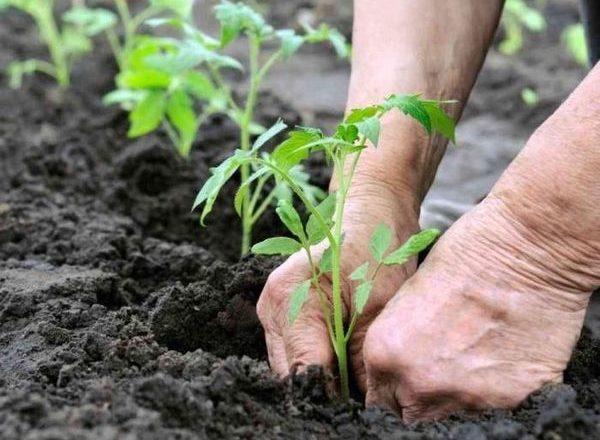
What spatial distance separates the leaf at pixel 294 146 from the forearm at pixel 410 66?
1.38 feet

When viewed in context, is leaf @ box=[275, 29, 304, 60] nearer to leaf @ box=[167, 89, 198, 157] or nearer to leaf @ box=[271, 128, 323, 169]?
leaf @ box=[167, 89, 198, 157]

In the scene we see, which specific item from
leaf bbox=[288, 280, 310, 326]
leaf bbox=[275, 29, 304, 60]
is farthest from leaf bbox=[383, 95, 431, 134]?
leaf bbox=[275, 29, 304, 60]

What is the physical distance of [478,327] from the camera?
1.68m

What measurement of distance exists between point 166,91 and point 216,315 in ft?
4.02

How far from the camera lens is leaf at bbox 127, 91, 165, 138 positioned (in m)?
3.02

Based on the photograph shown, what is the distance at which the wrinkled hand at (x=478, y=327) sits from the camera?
1654 millimetres

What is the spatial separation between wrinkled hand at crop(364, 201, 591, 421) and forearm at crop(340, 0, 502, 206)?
16.3 inches

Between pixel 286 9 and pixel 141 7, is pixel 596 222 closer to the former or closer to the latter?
pixel 286 9

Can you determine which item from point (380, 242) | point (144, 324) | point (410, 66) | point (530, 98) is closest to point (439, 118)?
point (380, 242)

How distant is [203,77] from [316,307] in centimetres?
150

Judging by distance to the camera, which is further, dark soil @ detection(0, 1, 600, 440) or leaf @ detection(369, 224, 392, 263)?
leaf @ detection(369, 224, 392, 263)

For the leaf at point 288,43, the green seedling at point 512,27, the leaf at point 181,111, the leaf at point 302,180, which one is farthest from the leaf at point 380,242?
the green seedling at point 512,27

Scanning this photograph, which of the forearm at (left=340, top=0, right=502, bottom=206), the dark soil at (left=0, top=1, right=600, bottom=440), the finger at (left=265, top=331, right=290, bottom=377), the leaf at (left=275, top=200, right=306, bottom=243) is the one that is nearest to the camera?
the dark soil at (left=0, top=1, right=600, bottom=440)

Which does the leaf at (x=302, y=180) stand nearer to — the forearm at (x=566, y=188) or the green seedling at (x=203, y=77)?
the green seedling at (x=203, y=77)
